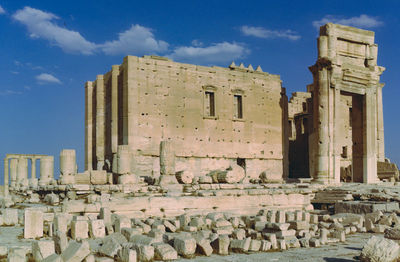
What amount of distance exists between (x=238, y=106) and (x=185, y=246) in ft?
59.0

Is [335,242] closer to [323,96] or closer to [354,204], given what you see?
[354,204]

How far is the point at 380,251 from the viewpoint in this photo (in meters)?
6.54

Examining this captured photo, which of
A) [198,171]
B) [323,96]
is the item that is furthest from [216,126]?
[323,96]

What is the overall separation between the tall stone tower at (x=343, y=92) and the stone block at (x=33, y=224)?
14.2m

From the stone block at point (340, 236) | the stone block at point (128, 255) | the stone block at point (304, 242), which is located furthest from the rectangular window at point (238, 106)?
the stone block at point (128, 255)

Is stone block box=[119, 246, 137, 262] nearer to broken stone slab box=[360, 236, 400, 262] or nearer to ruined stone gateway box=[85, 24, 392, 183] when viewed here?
broken stone slab box=[360, 236, 400, 262]

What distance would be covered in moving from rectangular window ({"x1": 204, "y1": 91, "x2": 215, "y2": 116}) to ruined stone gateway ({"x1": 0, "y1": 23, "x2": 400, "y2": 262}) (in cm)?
6

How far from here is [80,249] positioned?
6.32m

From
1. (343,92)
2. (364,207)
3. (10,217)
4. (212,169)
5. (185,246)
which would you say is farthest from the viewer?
(212,169)

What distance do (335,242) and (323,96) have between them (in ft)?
43.1

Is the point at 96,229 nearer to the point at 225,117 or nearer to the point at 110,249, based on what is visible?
the point at 110,249

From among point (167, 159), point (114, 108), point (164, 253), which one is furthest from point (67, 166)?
point (164, 253)

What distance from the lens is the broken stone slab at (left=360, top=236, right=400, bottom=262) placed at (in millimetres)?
6457

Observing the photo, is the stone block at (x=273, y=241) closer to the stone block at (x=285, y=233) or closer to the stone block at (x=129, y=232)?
the stone block at (x=285, y=233)
